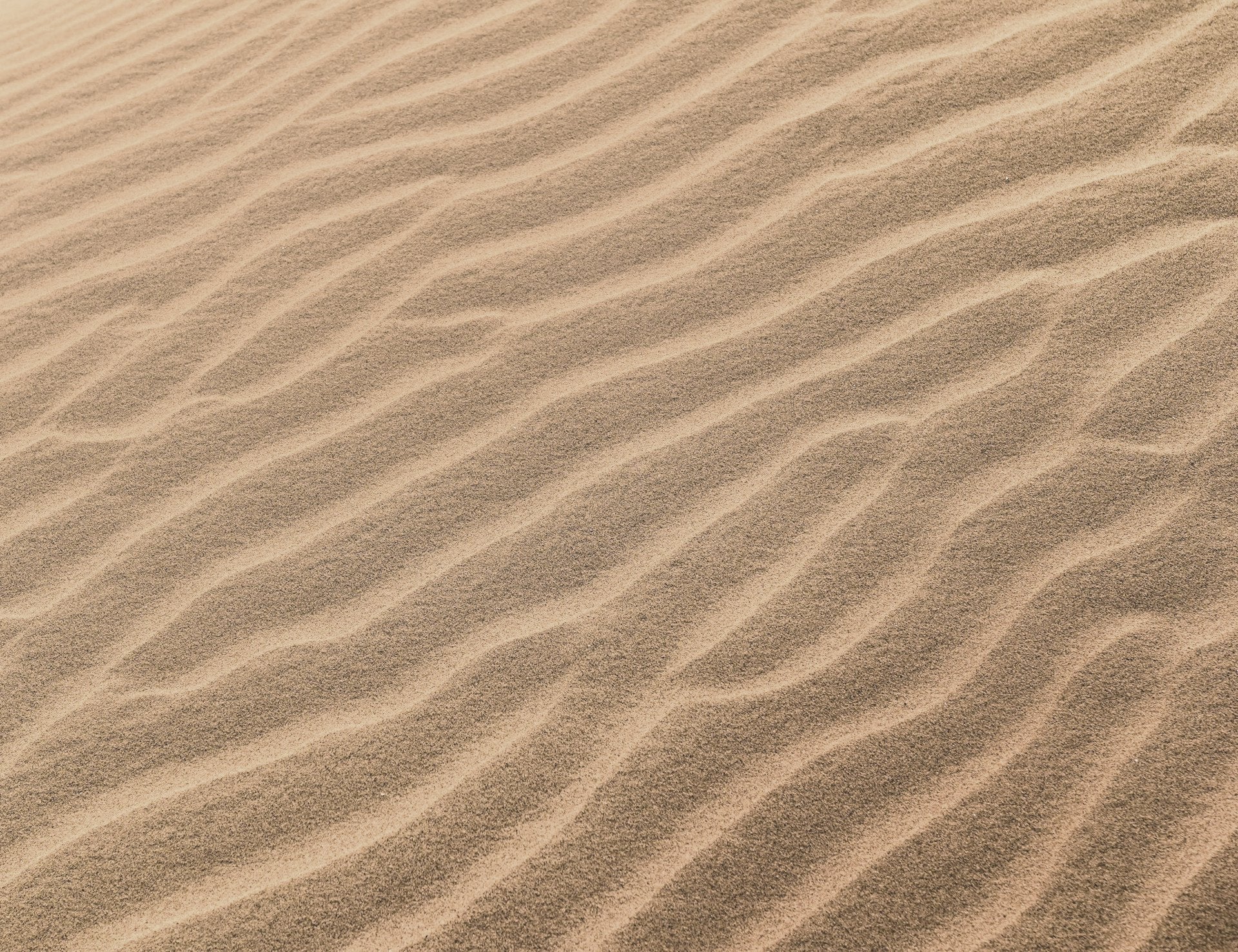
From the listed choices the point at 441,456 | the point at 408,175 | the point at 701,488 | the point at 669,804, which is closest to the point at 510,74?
the point at 408,175

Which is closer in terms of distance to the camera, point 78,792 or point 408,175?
point 78,792

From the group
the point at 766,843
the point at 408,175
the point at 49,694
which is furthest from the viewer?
the point at 408,175

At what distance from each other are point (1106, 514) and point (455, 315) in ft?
4.68

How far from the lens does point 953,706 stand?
1.64m

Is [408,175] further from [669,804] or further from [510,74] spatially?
[669,804]

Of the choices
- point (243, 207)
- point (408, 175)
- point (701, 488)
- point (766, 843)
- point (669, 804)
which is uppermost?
point (243, 207)

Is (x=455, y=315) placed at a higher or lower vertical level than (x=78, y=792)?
higher

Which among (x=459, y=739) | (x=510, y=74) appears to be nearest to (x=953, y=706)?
(x=459, y=739)

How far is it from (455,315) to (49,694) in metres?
1.14

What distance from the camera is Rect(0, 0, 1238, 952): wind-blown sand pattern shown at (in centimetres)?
158

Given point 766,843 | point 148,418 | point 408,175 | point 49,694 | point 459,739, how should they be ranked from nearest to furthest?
point 766,843
point 459,739
point 49,694
point 148,418
point 408,175

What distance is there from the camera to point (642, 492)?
1.91 meters

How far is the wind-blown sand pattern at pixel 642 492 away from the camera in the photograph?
1581mm

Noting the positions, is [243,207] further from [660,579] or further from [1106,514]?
[1106,514]
